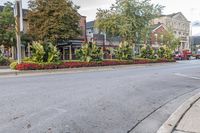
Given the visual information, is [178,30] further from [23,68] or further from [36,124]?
[36,124]

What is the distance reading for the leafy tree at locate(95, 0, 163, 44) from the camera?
36.1 m

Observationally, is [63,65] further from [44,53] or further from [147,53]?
[147,53]

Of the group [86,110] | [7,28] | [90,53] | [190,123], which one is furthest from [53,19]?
[190,123]

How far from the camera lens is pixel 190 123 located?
582 centimetres

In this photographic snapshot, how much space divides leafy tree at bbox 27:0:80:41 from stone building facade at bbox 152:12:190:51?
48.7m

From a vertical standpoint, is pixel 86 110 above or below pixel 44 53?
below

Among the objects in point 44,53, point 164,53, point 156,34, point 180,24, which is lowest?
point 164,53

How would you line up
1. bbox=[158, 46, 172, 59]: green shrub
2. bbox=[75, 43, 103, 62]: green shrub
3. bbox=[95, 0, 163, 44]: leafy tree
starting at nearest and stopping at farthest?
bbox=[75, 43, 103, 62]: green shrub → bbox=[95, 0, 163, 44]: leafy tree → bbox=[158, 46, 172, 59]: green shrub

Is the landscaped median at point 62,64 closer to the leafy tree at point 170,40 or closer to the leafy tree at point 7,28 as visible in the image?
the leafy tree at point 7,28

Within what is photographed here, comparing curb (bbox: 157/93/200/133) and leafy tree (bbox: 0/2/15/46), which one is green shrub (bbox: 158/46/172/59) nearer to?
leafy tree (bbox: 0/2/15/46)

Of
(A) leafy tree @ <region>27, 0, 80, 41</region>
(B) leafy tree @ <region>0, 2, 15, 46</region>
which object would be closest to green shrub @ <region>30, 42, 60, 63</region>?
(A) leafy tree @ <region>27, 0, 80, 41</region>

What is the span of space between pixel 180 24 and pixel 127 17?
5330cm

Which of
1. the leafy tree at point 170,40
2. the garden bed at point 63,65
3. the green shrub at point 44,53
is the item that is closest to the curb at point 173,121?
the garden bed at point 63,65

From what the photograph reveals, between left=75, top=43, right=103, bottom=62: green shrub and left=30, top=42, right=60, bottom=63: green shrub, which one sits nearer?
left=30, top=42, right=60, bottom=63: green shrub
